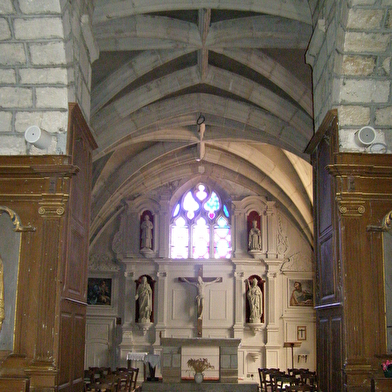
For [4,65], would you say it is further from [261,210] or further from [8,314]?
[261,210]

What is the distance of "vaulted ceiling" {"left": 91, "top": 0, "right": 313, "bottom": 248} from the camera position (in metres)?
9.91

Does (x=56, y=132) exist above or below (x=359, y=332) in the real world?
above

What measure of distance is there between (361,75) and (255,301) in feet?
38.4

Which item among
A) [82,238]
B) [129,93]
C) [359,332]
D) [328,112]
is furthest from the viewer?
[129,93]

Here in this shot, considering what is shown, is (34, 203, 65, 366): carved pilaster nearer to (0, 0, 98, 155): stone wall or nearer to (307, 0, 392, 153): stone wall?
(0, 0, 98, 155): stone wall

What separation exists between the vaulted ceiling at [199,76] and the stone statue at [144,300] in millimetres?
2806

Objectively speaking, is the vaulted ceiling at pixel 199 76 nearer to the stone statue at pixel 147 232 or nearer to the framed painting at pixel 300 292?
the stone statue at pixel 147 232

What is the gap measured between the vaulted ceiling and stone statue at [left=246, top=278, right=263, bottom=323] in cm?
339

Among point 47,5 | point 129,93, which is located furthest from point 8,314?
point 129,93

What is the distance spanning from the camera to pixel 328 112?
23.4ft

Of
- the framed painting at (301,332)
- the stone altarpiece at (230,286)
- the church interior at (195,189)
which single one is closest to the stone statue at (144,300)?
the church interior at (195,189)

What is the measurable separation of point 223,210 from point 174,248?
1.88m

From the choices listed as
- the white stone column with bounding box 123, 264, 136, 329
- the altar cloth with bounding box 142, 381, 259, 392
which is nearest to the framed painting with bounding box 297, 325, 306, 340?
the white stone column with bounding box 123, 264, 136, 329

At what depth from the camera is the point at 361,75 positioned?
7.14 metres
